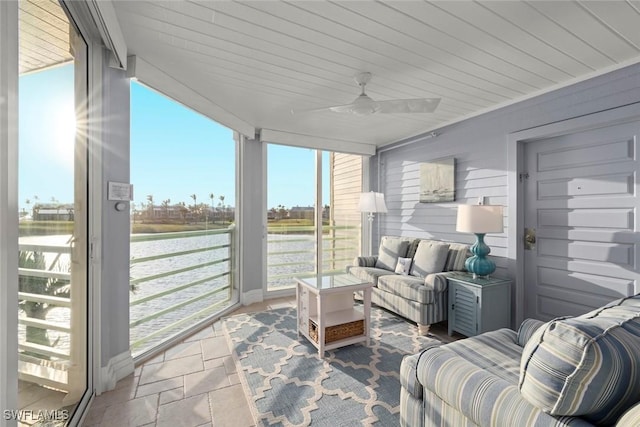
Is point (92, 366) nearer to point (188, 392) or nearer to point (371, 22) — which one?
point (188, 392)

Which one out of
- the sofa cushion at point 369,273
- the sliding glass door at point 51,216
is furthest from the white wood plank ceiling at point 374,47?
the sofa cushion at point 369,273

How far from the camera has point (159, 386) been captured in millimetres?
2096

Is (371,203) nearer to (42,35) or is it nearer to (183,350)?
(183,350)

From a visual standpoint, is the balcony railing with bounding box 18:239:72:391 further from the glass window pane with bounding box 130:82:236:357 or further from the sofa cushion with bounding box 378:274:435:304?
the sofa cushion with bounding box 378:274:435:304

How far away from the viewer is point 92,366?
76.3 inches

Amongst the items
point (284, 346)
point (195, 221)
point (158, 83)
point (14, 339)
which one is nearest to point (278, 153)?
point (195, 221)

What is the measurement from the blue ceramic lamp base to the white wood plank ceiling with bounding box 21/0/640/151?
153 cm

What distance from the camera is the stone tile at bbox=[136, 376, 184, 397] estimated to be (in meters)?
2.02

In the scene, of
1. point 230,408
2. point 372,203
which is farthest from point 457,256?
point 230,408

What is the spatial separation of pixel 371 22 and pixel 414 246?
2.84 meters

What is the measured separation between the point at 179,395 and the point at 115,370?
55cm

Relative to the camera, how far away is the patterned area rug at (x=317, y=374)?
177 cm

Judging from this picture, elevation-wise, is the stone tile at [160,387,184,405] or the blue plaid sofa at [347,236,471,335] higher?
the blue plaid sofa at [347,236,471,335]

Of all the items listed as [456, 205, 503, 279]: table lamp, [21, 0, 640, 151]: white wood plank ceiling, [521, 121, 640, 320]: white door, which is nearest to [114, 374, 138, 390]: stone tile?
[21, 0, 640, 151]: white wood plank ceiling
